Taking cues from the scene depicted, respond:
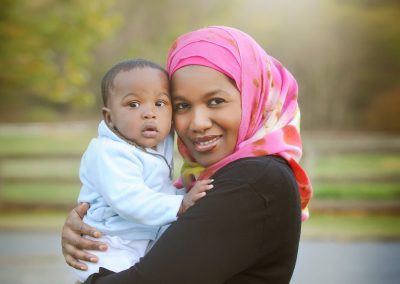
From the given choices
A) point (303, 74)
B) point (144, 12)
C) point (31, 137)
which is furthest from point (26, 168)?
point (303, 74)

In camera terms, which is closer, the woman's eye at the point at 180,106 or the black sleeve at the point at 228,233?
the black sleeve at the point at 228,233

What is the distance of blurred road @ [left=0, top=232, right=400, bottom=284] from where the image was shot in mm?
6520

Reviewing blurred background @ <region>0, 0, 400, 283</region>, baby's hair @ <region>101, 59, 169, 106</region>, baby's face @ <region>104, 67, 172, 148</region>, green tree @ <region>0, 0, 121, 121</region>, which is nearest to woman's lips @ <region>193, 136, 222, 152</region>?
baby's face @ <region>104, 67, 172, 148</region>

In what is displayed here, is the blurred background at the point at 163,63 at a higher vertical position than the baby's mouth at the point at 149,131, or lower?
higher

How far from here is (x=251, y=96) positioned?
1.96 meters

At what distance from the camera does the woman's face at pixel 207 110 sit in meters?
1.90

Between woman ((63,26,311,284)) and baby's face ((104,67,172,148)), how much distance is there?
0.12 ft

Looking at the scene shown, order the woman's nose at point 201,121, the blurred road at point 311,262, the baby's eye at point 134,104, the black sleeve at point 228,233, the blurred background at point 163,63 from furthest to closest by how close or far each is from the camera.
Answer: the blurred background at point 163,63
the blurred road at point 311,262
the baby's eye at point 134,104
the woman's nose at point 201,121
the black sleeve at point 228,233

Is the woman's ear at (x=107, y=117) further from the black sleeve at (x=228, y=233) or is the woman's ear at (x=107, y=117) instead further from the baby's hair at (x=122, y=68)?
the black sleeve at (x=228, y=233)

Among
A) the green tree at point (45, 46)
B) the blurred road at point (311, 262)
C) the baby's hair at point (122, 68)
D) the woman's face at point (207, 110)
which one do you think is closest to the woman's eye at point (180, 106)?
the woman's face at point (207, 110)

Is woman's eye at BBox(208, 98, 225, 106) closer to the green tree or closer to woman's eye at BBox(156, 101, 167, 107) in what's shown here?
woman's eye at BBox(156, 101, 167, 107)

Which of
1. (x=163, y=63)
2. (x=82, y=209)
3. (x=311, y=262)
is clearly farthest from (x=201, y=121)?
(x=163, y=63)

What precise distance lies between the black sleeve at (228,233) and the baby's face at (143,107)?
0.32 m

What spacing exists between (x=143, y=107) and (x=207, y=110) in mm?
197
